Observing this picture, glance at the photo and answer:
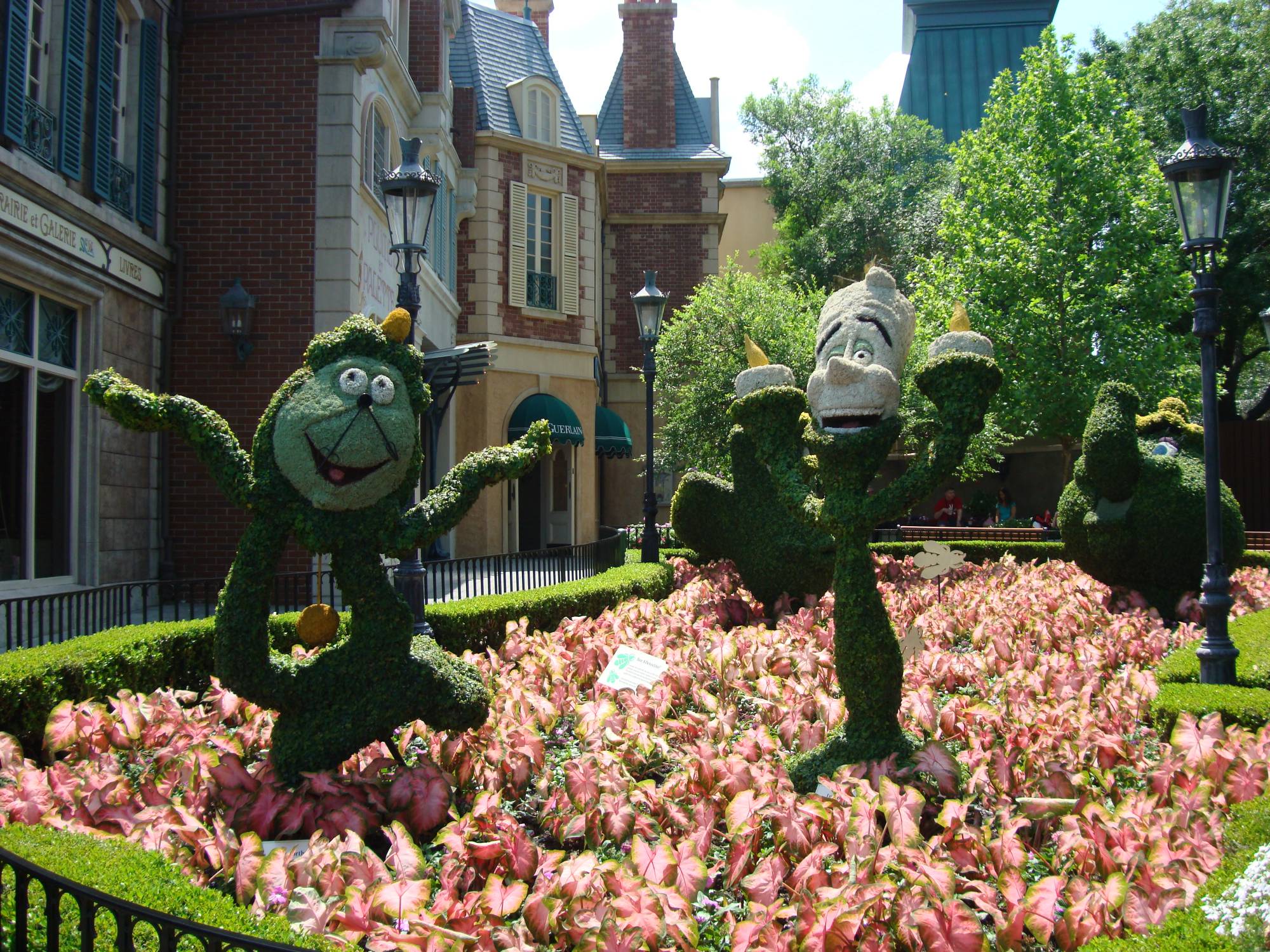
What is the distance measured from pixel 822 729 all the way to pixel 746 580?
463 cm

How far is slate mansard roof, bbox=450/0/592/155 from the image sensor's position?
2034cm

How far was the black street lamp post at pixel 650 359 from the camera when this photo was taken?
1242cm

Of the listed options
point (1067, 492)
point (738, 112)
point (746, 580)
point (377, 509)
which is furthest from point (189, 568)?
point (738, 112)

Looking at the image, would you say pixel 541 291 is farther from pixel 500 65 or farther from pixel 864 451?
pixel 864 451

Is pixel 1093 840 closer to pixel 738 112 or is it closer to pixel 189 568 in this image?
pixel 189 568

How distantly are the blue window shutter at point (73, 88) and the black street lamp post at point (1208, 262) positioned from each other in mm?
8890

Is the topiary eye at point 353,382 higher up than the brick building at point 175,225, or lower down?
lower down

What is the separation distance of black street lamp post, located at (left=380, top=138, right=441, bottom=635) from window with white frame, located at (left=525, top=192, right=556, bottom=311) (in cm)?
1308

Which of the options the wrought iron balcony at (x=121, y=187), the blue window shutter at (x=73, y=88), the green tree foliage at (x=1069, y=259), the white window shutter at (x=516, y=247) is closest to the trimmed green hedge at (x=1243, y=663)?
the blue window shutter at (x=73, y=88)

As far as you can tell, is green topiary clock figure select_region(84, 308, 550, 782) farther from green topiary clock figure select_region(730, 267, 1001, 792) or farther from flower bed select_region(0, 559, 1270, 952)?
green topiary clock figure select_region(730, 267, 1001, 792)

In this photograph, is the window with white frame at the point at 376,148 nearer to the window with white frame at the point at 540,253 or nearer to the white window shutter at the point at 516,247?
the white window shutter at the point at 516,247

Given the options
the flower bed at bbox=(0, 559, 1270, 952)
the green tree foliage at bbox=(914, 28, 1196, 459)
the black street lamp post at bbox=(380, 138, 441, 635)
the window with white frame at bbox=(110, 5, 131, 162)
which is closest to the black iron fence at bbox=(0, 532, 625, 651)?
the black street lamp post at bbox=(380, 138, 441, 635)

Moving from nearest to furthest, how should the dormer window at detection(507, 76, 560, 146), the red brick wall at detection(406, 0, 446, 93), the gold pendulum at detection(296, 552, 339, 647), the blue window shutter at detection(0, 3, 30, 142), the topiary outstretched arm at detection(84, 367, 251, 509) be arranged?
the topiary outstretched arm at detection(84, 367, 251, 509) → the gold pendulum at detection(296, 552, 339, 647) → the blue window shutter at detection(0, 3, 30, 142) → the red brick wall at detection(406, 0, 446, 93) → the dormer window at detection(507, 76, 560, 146)

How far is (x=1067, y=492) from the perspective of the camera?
35.7 ft
